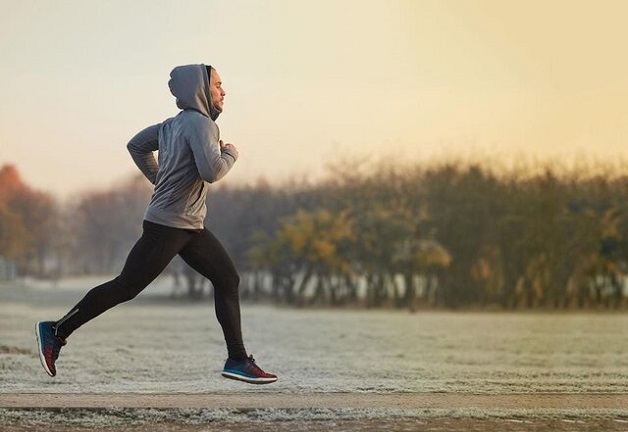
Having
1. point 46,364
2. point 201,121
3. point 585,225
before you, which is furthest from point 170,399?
point 585,225

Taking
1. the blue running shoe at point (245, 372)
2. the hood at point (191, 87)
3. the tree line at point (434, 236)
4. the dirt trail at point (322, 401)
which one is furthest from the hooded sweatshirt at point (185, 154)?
the tree line at point (434, 236)

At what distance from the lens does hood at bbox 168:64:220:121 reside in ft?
16.6

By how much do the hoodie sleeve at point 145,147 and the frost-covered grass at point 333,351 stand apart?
1876 mm

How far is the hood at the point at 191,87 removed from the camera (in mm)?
5047

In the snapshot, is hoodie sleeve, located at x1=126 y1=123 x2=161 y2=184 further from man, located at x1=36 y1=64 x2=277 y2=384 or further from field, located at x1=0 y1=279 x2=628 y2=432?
field, located at x1=0 y1=279 x2=628 y2=432

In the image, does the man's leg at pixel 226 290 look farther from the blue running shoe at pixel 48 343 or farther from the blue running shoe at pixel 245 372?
the blue running shoe at pixel 48 343

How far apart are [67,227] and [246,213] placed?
175 inches

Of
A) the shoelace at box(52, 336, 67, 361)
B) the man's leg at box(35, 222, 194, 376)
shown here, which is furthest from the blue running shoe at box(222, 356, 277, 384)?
the shoelace at box(52, 336, 67, 361)

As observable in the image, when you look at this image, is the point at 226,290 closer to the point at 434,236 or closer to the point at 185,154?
the point at 185,154

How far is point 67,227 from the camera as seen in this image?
20203 mm

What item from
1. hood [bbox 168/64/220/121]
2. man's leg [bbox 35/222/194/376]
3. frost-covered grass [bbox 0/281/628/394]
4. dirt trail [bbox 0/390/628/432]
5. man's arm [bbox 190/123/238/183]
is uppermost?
hood [bbox 168/64/220/121]

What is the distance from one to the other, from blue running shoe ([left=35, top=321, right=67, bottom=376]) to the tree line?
11.8m

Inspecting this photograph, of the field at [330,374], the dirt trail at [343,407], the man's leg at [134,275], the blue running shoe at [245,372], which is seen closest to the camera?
the man's leg at [134,275]

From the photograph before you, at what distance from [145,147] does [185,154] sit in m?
0.44
